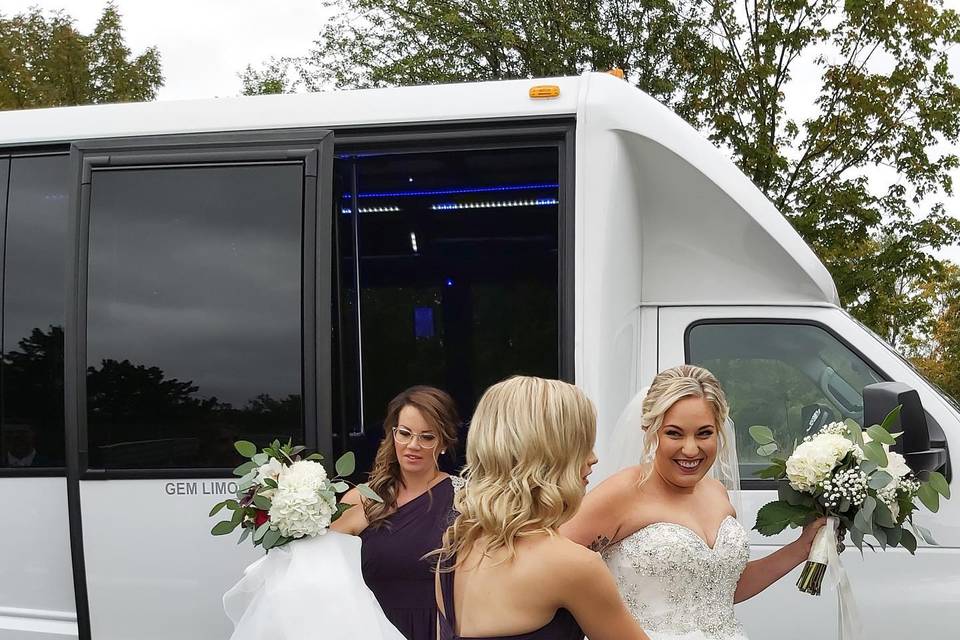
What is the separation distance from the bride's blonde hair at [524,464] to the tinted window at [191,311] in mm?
1812

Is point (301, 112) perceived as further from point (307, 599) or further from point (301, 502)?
point (307, 599)

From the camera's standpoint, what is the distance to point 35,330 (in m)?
4.02

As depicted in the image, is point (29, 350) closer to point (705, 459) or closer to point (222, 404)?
point (222, 404)

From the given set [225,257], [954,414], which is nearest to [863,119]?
[954,414]

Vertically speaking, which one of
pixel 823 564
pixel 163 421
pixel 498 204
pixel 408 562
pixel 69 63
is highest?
pixel 69 63

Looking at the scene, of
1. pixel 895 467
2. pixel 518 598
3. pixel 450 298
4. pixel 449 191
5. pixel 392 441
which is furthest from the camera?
pixel 450 298

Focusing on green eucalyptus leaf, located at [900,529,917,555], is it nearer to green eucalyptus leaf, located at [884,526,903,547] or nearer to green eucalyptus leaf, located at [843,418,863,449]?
green eucalyptus leaf, located at [884,526,903,547]

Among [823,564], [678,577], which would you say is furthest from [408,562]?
[823,564]

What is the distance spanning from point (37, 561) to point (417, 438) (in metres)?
1.79

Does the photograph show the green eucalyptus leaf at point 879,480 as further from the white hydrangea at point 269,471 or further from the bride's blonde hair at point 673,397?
the white hydrangea at point 269,471

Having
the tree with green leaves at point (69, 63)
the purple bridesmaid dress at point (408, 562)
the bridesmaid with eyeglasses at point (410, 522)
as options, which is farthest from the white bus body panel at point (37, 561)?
the tree with green leaves at point (69, 63)

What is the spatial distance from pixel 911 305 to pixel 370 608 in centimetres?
1143

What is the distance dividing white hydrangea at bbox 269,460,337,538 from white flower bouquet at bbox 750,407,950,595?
132 centimetres

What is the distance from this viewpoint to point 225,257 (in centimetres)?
389
